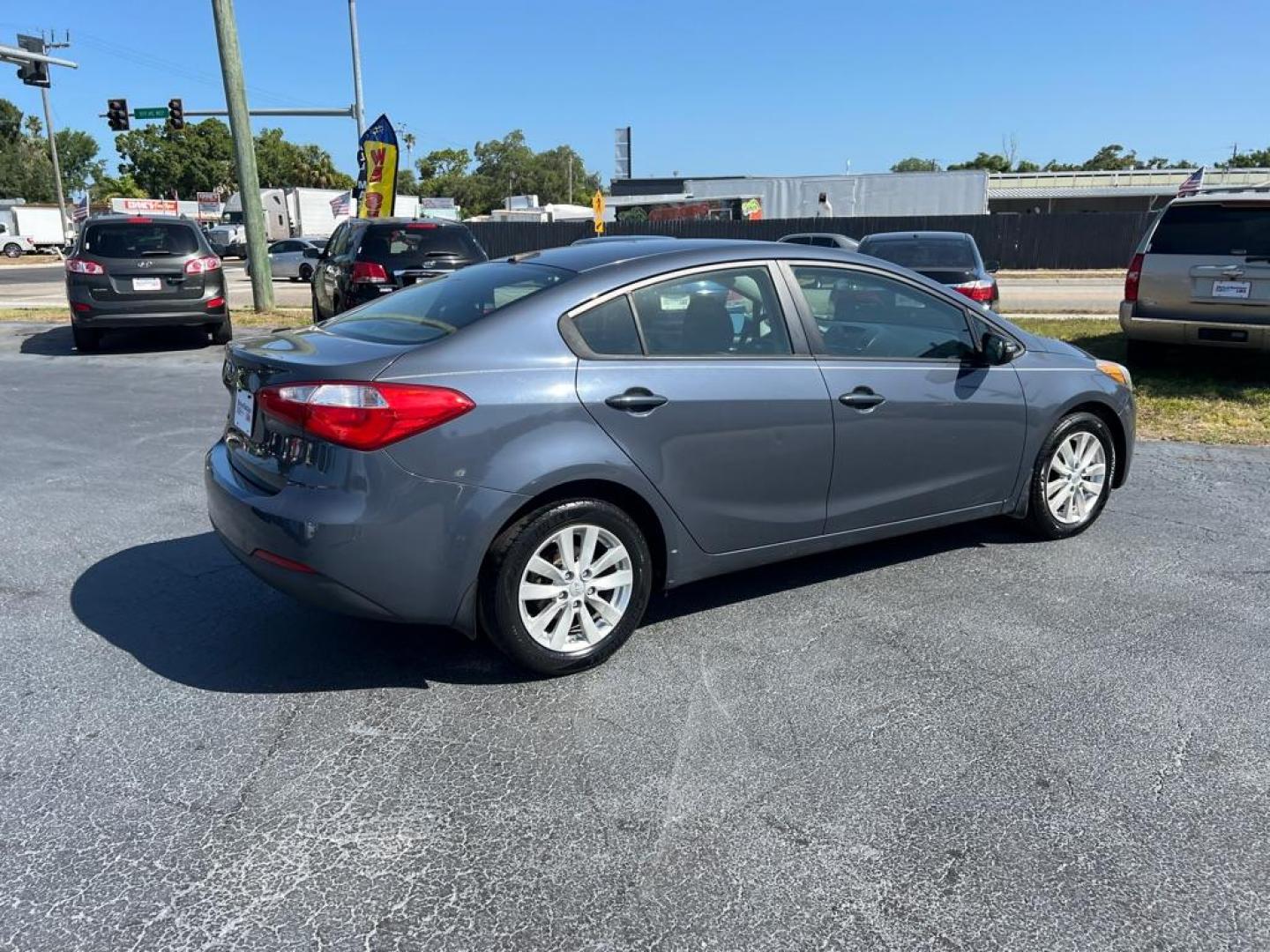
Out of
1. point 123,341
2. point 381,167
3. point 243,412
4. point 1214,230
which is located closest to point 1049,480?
point 243,412

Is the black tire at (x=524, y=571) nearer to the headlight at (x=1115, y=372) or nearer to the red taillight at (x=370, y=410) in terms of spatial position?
the red taillight at (x=370, y=410)

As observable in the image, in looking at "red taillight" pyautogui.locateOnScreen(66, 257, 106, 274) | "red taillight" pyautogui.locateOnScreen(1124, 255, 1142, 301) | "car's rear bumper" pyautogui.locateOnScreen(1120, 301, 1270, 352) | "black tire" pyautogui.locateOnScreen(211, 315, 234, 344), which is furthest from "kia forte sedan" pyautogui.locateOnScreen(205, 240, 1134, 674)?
"black tire" pyautogui.locateOnScreen(211, 315, 234, 344)

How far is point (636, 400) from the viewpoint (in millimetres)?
3689

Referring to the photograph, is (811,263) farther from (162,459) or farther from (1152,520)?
(162,459)

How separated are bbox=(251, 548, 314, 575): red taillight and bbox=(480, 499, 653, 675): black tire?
61 cm

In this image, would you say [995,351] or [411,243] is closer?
[995,351]

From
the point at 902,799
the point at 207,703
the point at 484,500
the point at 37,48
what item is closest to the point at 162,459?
the point at 207,703

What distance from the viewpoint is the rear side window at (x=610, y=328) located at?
373 cm

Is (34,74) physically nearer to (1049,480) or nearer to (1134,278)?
(1134,278)

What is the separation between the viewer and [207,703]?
349cm

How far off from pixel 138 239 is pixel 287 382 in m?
10.3

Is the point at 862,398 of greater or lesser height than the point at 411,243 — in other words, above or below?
below

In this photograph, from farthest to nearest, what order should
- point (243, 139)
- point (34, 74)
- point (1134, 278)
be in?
point (34, 74) → point (243, 139) → point (1134, 278)

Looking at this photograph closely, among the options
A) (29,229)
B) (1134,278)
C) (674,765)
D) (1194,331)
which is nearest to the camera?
(674,765)
